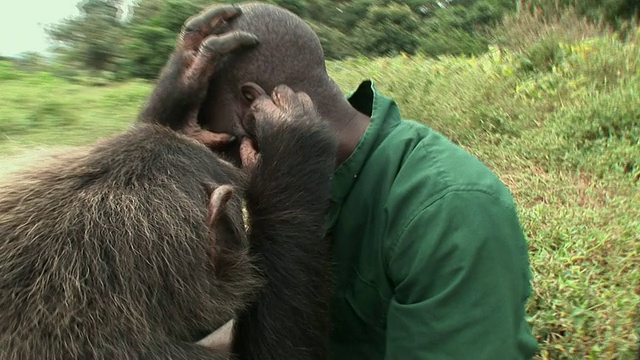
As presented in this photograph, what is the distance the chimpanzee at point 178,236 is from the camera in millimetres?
1825

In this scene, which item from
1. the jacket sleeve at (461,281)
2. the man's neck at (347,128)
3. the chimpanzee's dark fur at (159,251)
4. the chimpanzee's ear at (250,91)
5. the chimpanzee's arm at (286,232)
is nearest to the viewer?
the chimpanzee's dark fur at (159,251)

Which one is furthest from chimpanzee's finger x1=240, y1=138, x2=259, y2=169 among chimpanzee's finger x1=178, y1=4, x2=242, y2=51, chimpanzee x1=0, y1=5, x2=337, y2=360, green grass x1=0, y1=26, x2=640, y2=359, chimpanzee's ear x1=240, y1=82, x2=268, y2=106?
green grass x1=0, y1=26, x2=640, y2=359

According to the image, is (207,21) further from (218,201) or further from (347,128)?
(218,201)

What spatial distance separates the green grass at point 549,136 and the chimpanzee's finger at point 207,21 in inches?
28.2

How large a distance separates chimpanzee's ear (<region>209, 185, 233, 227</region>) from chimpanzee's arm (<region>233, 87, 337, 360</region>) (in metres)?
0.25

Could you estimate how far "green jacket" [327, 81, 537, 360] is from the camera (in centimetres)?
211

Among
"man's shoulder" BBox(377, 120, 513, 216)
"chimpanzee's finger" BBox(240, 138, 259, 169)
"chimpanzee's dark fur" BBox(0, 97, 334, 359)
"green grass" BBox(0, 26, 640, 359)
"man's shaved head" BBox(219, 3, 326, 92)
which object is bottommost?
"green grass" BBox(0, 26, 640, 359)

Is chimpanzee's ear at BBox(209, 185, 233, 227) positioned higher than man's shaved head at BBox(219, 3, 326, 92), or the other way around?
man's shaved head at BBox(219, 3, 326, 92)

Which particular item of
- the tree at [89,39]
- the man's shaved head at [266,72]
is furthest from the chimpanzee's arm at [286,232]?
the tree at [89,39]

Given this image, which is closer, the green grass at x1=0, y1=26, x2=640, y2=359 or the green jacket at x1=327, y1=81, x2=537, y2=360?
the green jacket at x1=327, y1=81, x2=537, y2=360

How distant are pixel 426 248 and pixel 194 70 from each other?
1.00 metres

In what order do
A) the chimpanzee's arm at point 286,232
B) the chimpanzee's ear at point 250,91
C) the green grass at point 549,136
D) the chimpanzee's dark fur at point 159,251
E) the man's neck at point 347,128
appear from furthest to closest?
1. the green grass at point 549,136
2. the man's neck at point 347,128
3. the chimpanzee's ear at point 250,91
4. the chimpanzee's arm at point 286,232
5. the chimpanzee's dark fur at point 159,251

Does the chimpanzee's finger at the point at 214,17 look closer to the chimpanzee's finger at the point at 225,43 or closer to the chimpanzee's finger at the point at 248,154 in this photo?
the chimpanzee's finger at the point at 225,43

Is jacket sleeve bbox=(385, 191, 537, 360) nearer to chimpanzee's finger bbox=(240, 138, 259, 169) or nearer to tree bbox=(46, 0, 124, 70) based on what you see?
chimpanzee's finger bbox=(240, 138, 259, 169)
